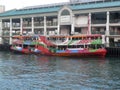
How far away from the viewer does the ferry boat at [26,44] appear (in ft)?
257

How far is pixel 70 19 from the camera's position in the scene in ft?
276

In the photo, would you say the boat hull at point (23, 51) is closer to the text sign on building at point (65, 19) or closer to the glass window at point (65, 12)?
the text sign on building at point (65, 19)

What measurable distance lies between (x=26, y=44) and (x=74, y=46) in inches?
616

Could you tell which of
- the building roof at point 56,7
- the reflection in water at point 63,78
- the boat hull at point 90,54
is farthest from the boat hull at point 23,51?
the reflection in water at point 63,78

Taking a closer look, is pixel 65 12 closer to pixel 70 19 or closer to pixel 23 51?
pixel 70 19

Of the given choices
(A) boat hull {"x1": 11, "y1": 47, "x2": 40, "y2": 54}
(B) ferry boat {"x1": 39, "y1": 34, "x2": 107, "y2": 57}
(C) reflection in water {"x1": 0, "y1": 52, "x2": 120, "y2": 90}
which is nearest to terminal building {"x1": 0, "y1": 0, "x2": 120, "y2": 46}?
(B) ferry boat {"x1": 39, "y1": 34, "x2": 107, "y2": 57}

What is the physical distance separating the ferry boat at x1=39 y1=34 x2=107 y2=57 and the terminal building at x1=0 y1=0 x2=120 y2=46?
541 centimetres

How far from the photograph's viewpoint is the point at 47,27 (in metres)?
91.6

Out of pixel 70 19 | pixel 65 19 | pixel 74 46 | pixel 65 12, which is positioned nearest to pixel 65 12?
pixel 65 12

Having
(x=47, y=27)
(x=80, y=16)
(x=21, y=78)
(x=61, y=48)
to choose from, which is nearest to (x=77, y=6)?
(x=80, y=16)

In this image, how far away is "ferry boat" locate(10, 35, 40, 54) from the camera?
78.3 m

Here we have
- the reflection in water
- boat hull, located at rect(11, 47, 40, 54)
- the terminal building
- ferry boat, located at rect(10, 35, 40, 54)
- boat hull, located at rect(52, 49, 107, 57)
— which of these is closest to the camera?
the reflection in water

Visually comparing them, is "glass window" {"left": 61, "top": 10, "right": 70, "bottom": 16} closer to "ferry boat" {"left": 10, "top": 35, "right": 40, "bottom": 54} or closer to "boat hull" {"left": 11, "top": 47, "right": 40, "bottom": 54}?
"ferry boat" {"left": 10, "top": 35, "right": 40, "bottom": 54}

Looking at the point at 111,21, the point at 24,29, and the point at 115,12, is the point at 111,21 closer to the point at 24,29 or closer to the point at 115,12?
the point at 115,12
